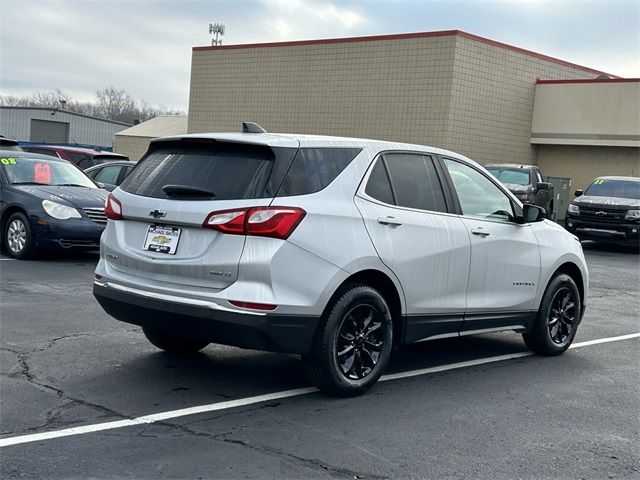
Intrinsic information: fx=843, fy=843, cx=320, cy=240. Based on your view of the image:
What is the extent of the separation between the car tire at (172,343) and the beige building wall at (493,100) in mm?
21847

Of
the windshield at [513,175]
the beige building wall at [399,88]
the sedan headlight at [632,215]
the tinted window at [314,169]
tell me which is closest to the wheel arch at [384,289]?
the tinted window at [314,169]

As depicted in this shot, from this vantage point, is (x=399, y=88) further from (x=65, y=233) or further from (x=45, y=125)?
(x=45, y=125)

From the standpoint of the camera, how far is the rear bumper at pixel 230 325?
17.4 ft

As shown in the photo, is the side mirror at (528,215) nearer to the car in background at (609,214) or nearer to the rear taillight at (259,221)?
the rear taillight at (259,221)

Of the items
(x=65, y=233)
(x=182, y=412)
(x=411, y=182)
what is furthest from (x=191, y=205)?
(x=65, y=233)

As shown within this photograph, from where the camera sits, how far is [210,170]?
18.8ft

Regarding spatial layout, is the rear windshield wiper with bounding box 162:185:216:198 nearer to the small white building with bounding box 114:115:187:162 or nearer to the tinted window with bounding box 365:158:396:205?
the tinted window with bounding box 365:158:396:205

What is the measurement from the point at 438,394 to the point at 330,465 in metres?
1.78

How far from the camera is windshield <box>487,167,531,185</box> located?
2194 centimetres

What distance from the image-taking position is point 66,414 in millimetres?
5125

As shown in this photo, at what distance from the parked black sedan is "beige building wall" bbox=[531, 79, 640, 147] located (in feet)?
68.9

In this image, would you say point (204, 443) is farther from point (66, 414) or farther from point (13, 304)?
point (13, 304)

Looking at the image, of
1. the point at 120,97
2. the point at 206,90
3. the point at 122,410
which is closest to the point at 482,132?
the point at 206,90

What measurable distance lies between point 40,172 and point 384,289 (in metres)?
8.98
